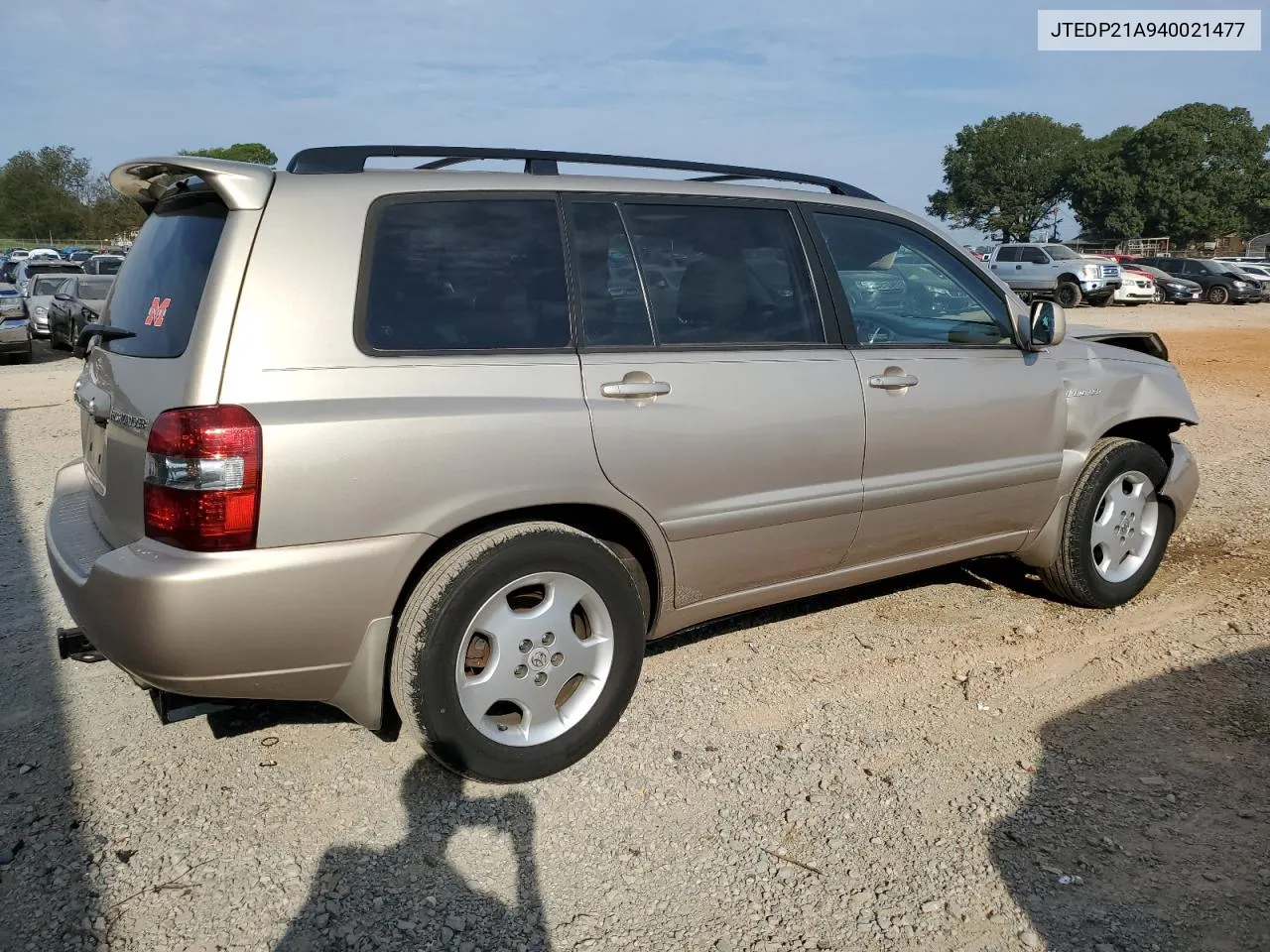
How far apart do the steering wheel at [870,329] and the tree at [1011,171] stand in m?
89.1

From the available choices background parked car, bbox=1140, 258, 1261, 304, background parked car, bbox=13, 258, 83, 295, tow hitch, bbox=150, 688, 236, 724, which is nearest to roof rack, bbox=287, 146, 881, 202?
tow hitch, bbox=150, 688, 236, 724

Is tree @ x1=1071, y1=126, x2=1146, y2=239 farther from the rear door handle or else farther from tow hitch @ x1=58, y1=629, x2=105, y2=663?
tow hitch @ x1=58, y1=629, x2=105, y2=663

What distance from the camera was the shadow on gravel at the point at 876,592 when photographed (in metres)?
4.44

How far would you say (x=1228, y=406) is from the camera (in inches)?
418

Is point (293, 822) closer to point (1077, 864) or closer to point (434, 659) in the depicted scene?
point (434, 659)

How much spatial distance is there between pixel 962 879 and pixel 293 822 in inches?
73.9

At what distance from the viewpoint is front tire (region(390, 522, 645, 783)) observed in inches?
116

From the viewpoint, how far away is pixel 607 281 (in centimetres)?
338

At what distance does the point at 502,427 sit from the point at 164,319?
1.03 m

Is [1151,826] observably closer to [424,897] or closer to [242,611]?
[424,897]

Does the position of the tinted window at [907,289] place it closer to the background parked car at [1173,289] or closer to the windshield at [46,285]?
the windshield at [46,285]

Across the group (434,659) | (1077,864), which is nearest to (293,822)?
(434,659)

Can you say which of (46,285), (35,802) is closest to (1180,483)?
(35,802)

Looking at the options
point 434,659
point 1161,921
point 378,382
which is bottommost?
point 1161,921
